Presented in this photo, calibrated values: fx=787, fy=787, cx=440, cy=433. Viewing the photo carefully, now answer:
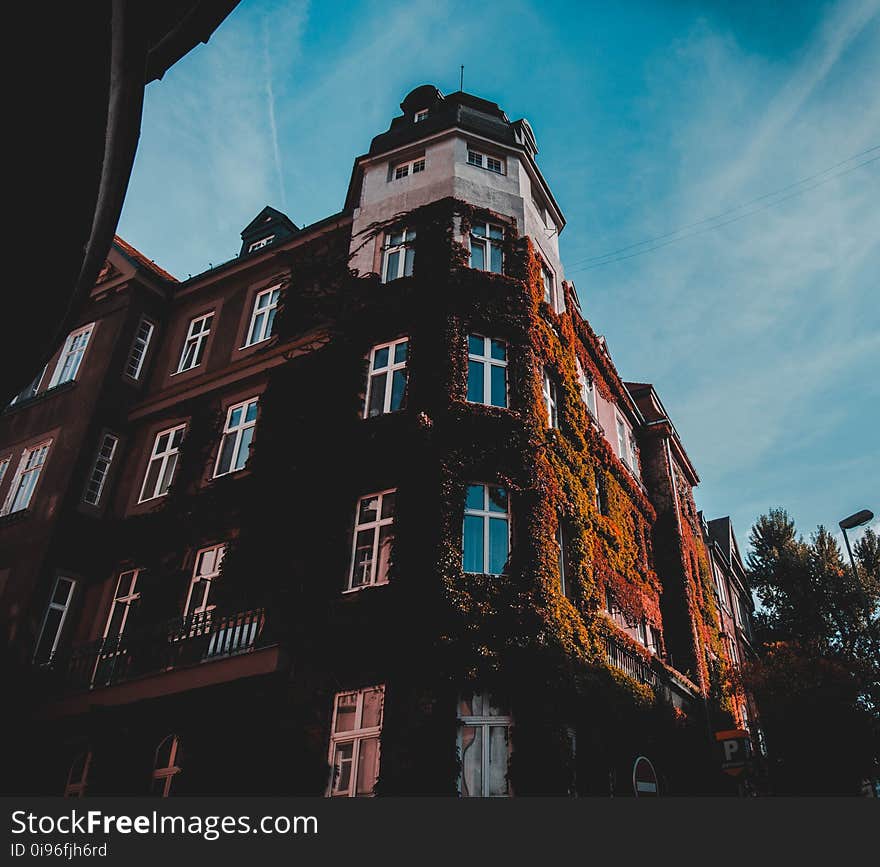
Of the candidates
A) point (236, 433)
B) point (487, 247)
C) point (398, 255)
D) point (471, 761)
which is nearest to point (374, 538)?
point (471, 761)

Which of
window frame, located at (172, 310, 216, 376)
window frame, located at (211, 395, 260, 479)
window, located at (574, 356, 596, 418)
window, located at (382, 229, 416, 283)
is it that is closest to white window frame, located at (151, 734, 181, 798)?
window frame, located at (211, 395, 260, 479)

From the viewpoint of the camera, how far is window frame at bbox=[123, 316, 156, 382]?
25.0 meters

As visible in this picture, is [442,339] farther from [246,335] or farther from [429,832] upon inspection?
[429,832]

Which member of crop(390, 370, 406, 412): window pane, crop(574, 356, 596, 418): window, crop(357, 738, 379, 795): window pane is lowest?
crop(357, 738, 379, 795): window pane

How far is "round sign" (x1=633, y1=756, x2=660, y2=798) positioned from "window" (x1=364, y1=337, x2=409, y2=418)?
9904 millimetres

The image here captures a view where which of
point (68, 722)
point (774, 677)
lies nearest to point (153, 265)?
point (68, 722)

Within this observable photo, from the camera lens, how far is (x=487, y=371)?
19.5 m

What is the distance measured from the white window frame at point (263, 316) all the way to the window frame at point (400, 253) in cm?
382

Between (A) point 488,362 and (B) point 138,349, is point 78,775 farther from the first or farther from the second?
(A) point 488,362

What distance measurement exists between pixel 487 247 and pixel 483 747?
13.4m

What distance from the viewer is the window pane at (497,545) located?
16625 mm

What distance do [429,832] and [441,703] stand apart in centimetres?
331

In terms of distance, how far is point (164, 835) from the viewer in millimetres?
11344

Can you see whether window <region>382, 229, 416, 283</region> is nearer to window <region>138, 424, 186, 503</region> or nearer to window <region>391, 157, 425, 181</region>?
window <region>391, 157, 425, 181</region>
